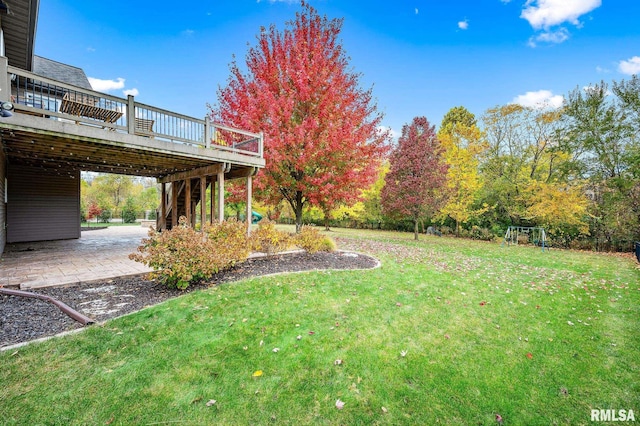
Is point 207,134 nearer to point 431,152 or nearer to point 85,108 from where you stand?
point 85,108

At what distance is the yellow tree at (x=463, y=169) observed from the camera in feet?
55.9

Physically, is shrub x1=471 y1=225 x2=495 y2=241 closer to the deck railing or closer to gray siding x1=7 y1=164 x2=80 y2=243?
the deck railing

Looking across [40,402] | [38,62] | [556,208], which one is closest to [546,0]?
[556,208]

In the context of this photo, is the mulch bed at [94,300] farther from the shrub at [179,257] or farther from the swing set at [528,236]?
the swing set at [528,236]

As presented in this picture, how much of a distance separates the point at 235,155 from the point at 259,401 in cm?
697

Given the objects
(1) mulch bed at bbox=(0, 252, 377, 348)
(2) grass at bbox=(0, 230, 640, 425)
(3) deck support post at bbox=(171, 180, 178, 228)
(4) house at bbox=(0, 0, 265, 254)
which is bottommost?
(2) grass at bbox=(0, 230, 640, 425)

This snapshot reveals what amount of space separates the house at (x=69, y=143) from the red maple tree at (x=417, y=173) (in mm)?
9068

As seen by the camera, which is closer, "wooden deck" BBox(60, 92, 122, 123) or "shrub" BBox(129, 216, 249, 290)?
"shrub" BBox(129, 216, 249, 290)

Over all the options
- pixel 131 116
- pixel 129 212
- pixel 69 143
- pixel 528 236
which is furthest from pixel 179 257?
pixel 129 212

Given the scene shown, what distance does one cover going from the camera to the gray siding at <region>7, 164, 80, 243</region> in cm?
1042

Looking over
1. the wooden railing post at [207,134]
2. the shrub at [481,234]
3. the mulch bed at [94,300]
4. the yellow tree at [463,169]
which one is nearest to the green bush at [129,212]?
the wooden railing post at [207,134]

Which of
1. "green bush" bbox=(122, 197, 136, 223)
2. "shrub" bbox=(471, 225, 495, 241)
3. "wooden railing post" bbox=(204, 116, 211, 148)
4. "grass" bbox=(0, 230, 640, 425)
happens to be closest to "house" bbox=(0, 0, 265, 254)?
"wooden railing post" bbox=(204, 116, 211, 148)

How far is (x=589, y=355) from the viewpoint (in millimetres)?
3404

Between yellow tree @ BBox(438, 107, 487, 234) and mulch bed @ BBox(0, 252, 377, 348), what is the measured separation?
509 inches
